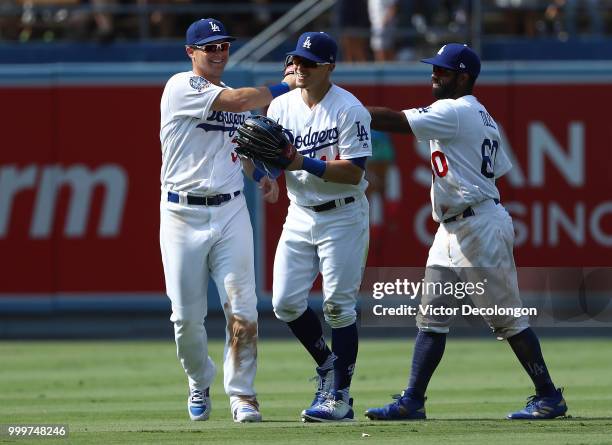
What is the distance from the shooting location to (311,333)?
7777mm

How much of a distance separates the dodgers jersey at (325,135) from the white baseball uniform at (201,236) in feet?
1.27

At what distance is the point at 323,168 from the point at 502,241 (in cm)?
122

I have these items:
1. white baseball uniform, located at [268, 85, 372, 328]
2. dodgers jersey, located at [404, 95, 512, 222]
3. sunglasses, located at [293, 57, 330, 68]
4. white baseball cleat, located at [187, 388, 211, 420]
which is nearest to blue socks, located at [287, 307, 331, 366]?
white baseball uniform, located at [268, 85, 372, 328]

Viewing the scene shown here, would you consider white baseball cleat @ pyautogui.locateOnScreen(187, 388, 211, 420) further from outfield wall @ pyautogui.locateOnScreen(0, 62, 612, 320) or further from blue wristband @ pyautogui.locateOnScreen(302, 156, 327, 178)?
outfield wall @ pyautogui.locateOnScreen(0, 62, 612, 320)

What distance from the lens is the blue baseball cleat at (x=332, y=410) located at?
743 centimetres

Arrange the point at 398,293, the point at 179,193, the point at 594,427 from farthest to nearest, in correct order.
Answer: the point at 398,293, the point at 179,193, the point at 594,427

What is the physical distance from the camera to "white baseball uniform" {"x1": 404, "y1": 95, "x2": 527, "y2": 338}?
7.58 meters

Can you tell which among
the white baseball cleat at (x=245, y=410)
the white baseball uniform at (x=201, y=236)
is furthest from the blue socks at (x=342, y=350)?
the white baseball cleat at (x=245, y=410)

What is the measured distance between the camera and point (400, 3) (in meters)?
15.8

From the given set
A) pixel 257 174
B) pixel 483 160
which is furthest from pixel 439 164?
pixel 257 174

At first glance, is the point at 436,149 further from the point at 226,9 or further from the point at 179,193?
the point at 226,9

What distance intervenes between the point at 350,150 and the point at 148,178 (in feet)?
24.0

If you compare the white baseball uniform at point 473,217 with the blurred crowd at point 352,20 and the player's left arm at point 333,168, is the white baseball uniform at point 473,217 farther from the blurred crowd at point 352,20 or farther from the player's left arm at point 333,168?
the blurred crowd at point 352,20

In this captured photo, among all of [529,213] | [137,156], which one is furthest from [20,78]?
[529,213]
